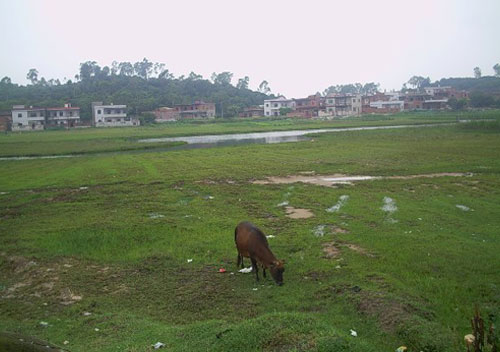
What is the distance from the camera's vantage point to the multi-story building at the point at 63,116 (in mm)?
109438

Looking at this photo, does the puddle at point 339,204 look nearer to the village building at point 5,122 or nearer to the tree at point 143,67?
the village building at point 5,122

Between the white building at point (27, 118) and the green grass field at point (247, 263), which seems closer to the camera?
the green grass field at point (247, 263)

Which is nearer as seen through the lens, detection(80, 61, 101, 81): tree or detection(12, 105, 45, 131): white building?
detection(12, 105, 45, 131): white building

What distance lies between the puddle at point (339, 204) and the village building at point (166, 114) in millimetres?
106745

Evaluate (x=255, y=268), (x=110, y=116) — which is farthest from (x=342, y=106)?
(x=255, y=268)

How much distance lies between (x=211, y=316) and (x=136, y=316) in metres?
1.62

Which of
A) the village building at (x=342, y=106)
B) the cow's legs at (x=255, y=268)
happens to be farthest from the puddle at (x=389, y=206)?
the village building at (x=342, y=106)

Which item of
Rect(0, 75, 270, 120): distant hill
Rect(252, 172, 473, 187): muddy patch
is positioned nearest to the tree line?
Rect(0, 75, 270, 120): distant hill

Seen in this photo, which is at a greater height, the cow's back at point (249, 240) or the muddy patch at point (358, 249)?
the cow's back at point (249, 240)

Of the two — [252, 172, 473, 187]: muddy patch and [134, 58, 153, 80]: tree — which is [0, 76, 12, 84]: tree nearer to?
[134, 58, 153, 80]: tree

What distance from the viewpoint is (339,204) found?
18.9m

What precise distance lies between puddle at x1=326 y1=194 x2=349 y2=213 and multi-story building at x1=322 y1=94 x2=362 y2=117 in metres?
118

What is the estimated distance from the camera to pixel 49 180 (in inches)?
1120

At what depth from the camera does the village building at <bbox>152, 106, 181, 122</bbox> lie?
123 m
